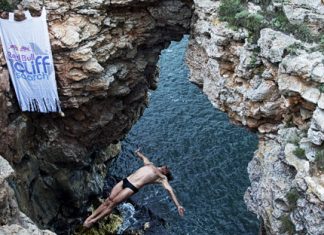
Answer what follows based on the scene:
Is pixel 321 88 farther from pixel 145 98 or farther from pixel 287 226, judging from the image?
pixel 145 98

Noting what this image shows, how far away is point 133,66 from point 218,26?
12.6 ft

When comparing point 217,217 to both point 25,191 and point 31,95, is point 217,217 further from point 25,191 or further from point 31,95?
point 31,95

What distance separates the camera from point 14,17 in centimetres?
1309

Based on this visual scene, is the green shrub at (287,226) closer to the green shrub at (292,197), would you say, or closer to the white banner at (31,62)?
the green shrub at (292,197)

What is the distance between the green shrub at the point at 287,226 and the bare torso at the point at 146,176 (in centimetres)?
452

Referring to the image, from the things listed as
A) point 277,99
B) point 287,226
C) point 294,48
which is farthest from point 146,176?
point 294,48

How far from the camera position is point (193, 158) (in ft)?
64.7

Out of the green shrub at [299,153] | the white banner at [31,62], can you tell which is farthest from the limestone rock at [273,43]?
the white banner at [31,62]

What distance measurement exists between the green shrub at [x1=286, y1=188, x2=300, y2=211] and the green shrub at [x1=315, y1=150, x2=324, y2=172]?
70cm

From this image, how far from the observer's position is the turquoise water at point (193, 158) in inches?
680

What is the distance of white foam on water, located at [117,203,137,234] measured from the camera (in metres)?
17.9

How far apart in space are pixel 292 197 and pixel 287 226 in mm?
679

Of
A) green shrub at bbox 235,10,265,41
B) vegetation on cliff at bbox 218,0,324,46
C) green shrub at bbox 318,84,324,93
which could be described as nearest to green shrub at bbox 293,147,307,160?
green shrub at bbox 318,84,324,93

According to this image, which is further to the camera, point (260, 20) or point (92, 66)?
point (92, 66)
